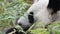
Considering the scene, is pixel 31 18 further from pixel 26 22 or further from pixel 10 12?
pixel 10 12

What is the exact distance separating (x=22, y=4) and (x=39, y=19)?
0.56ft

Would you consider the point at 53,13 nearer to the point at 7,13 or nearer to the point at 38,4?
the point at 38,4

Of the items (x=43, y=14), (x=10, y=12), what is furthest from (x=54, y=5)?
(x=10, y=12)

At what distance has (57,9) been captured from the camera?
2.93ft

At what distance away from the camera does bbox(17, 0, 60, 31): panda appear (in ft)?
2.92

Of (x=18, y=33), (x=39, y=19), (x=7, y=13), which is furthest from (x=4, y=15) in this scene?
(x=39, y=19)

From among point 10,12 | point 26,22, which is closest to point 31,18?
point 26,22

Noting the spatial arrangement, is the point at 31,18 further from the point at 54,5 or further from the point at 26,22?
the point at 54,5

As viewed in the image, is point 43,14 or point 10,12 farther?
point 43,14

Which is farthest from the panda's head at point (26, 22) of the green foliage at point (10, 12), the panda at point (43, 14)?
the green foliage at point (10, 12)

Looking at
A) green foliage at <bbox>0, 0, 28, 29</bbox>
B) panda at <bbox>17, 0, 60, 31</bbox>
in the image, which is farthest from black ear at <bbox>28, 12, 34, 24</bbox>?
green foliage at <bbox>0, 0, 28, 29</bbox>

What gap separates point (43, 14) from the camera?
979 millimetres

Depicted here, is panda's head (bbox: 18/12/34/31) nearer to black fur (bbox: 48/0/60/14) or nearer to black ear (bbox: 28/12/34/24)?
black ear (bbox: 28/12/34/24)

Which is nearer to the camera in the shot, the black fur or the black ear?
the black fur
